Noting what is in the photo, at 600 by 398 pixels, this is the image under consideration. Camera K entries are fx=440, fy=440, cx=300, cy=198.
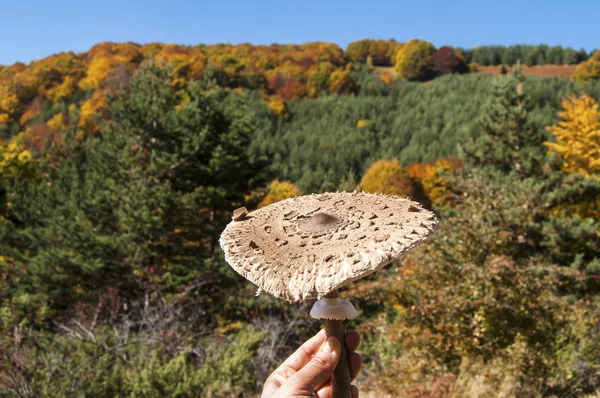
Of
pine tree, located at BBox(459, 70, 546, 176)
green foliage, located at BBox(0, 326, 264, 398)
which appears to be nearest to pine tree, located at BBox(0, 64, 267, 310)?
green foliage, located at BBox(0, 326, 264, 398)

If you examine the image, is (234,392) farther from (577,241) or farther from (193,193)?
(577,241)

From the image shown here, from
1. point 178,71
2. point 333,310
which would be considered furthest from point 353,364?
point 178,71

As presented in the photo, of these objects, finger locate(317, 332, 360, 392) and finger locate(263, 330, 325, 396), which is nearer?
finger locate(317, 332, 360, 392)

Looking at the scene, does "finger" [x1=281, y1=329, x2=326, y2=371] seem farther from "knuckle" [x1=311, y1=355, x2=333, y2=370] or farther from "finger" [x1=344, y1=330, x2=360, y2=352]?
"knuckle" [x1=311, y1=355, x2=333, y2=370]

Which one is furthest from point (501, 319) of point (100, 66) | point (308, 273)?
point (100, 66)

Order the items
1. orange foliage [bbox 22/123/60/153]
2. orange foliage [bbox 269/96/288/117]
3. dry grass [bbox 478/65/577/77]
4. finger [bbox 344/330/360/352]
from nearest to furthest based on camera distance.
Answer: finger [bbox 344/330/360/352], orange foliage [bbox 22/123/60/153], orange foliage [bbox 269/96/288/117], dry grass [bbox 478/65/577/77]

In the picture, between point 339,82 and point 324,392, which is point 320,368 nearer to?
point 324,392
